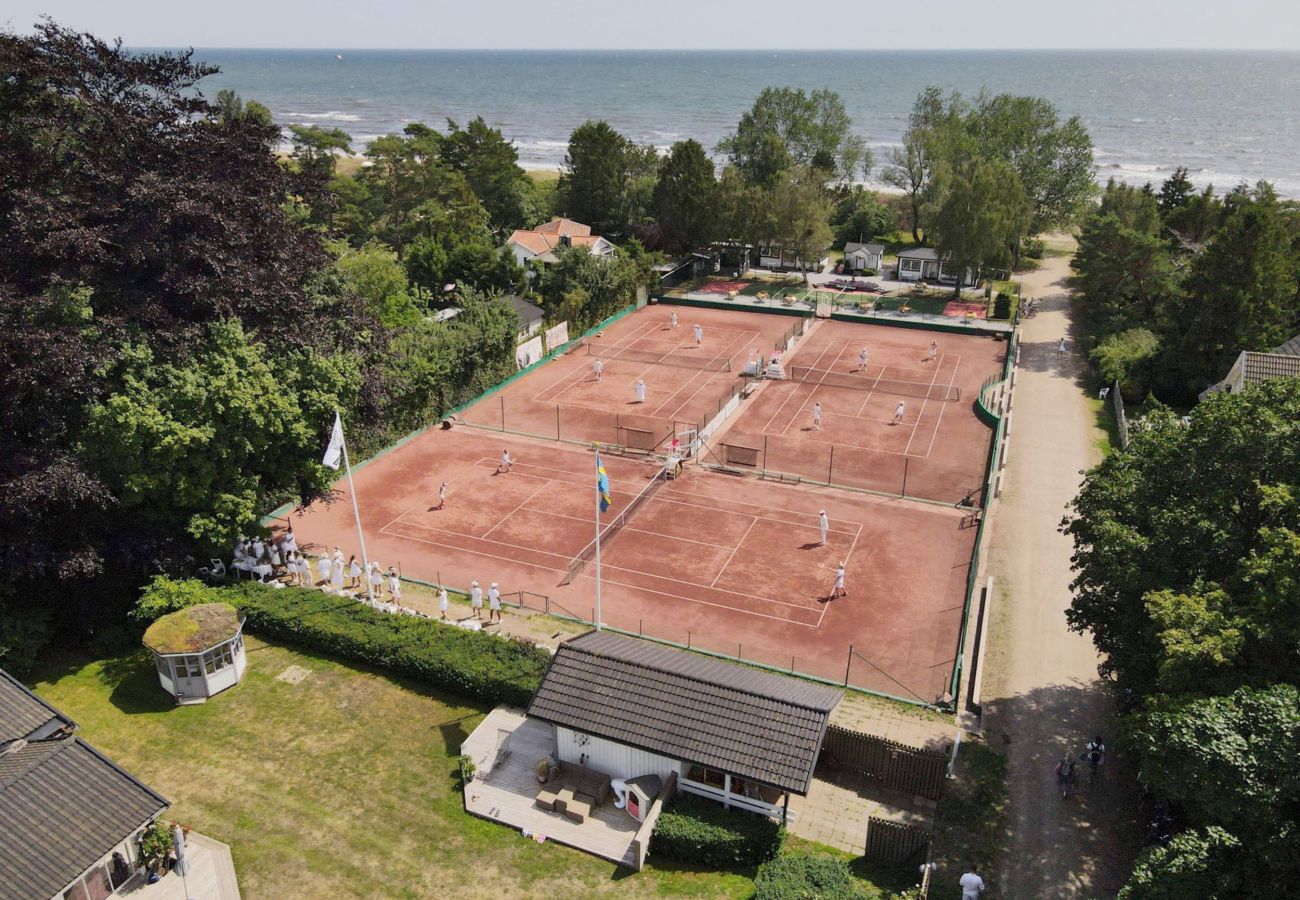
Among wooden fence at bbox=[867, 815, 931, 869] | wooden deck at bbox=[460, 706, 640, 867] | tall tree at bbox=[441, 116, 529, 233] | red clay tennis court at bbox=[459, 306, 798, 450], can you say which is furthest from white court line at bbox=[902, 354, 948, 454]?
tall tree at bbox=[441, 116, 529, 233]

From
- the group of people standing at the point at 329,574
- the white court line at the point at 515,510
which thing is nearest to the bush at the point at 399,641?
the group of people standing at the point at 329,574

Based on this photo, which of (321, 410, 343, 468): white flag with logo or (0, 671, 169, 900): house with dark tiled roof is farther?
(321, 410, 343, 468): white flag with logo

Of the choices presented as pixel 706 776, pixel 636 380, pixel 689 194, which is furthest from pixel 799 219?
pixel 706 776

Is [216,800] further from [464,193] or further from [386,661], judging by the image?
[464,193]

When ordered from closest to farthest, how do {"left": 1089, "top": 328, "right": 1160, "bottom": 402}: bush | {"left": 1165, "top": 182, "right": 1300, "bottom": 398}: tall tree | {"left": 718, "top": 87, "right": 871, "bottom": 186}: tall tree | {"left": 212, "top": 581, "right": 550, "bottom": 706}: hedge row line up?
1. {"left": 212, "top": 581, "right": 550, "bottom": 706}: hedge row
2. {"left": 1165, "top": 182, "right": 1300, "bottom": 398}: tall tree
3. {"left": 1089, "top": 328, "right": 1160, "bottom": 402}: bush
4. {"left": 718, "top": 87, "right": 871, "bottom": 186}: tall tree

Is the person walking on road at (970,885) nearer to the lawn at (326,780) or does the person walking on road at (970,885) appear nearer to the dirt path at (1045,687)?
the dirt path at (1045,687)

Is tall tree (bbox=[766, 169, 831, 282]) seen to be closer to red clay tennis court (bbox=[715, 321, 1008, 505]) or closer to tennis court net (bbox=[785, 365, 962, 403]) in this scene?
red clay tennis court (bbox=[715, 321, 1008, 505])
